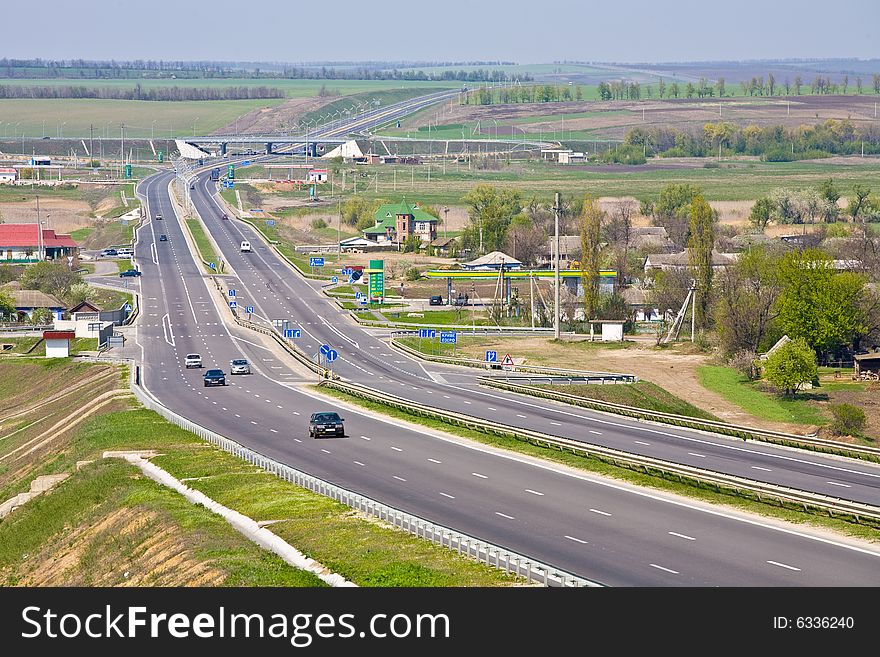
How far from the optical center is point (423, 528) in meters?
39.8

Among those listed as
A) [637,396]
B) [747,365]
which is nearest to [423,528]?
[637,396]

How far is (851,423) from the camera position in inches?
3105

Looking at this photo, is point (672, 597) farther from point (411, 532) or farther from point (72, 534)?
point (72, 534)

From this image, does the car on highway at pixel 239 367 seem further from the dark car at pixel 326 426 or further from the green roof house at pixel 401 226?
the green roof house at pixel 401 226

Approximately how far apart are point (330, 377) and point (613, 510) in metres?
46.2

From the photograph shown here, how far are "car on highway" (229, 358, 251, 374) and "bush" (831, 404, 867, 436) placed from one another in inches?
1453

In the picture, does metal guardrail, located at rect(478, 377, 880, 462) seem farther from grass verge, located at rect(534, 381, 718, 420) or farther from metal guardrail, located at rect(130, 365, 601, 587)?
metal guardrail, located at rect(130, 365, 601, 587)

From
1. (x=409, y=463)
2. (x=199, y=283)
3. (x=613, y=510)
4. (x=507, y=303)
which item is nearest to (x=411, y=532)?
(x=613, y=510)

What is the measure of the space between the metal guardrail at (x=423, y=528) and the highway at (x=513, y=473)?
1.31 meters

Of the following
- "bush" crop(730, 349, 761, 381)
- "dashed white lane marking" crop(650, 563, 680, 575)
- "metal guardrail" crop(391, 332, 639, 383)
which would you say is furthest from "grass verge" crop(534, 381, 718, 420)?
"dashed white lane marking" crop(650, 563, 680, 575)

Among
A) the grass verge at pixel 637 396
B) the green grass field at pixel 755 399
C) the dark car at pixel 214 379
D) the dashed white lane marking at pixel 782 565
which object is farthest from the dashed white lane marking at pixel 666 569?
the dark car at pixel 214 379

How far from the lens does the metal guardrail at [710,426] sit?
6031cm

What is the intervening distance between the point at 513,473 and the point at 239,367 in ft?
142

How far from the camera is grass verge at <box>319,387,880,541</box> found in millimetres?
42688
